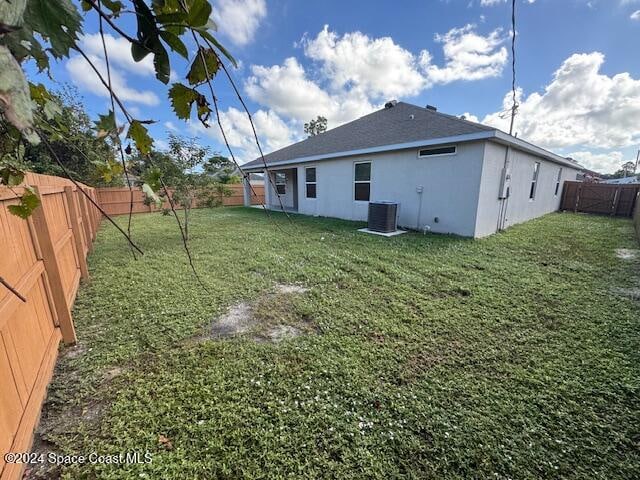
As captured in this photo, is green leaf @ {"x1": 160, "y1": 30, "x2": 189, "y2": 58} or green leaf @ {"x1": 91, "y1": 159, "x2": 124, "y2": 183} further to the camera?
green leaf @ {"x1": 91, "y1": 159, "x2": 124, "y2": 183}

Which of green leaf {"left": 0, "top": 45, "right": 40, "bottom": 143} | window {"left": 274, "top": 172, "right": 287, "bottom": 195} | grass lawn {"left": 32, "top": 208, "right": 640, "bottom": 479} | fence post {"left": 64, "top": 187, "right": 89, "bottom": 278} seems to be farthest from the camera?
window {"left": 274, "top": 172, "right": 287, "bottom": 195}

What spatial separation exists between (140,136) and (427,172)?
7628mm

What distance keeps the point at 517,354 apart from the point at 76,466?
3298 millimetres

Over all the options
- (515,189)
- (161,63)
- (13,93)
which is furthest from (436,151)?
(13,93)

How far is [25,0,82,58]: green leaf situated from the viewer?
1.52 ft

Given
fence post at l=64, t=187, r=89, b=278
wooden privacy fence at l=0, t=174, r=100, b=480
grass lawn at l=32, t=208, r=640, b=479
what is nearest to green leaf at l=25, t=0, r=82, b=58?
wooden privacy fence at l=0, t=174, r=100, b=480

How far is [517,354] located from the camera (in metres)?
2.49

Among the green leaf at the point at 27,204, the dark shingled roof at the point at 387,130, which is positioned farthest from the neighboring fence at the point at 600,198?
the green leaf at the point at 27,204

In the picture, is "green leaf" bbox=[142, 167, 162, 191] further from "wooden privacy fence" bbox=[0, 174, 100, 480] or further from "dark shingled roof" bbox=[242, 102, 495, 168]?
"dark shingled roof" bbox=[242, 102, 495, 168]

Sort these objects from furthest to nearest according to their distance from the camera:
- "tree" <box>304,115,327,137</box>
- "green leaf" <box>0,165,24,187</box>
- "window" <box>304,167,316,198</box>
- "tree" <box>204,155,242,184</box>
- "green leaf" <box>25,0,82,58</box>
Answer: "tree" <box>304,115,327,137</box>
"window" <box>304,167,316,198</box>
"tree" <box>204,155,242,184</box>
"green leaf" <box>0,165,24,187</box>
"green leaf" <box>25,0,82,58</box>

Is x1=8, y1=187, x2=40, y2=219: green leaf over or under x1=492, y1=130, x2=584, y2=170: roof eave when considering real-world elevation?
under

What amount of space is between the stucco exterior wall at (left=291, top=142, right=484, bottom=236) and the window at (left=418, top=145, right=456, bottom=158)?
10 cm

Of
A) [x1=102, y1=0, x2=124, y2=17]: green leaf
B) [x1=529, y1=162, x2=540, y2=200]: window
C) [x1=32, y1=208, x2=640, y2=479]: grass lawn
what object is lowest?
[x1=32, y1=208, x2=640, y2=479]: grass lawn

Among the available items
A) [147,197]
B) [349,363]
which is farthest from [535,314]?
[147,197]
